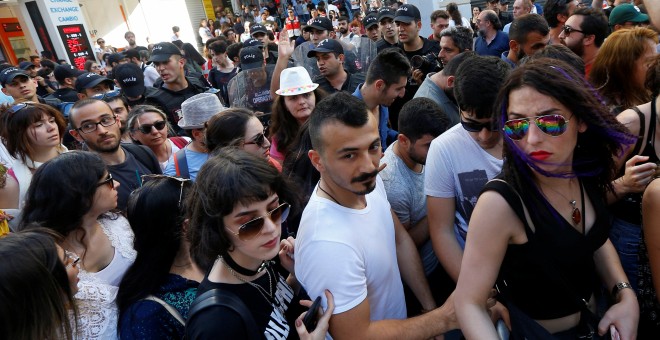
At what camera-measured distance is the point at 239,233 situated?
5.49 feet

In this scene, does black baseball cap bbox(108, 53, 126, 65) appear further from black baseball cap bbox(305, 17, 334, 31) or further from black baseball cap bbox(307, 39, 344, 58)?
black baseball cap bbox(307, 39, 344, 58)

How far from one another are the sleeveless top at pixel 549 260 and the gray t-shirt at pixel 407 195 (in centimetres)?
84

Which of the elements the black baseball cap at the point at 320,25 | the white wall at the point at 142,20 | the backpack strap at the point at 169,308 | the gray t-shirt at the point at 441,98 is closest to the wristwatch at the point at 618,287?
the backpack strap at the point at 169,308

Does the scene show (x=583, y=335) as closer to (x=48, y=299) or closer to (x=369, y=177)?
(x=369, y=177)

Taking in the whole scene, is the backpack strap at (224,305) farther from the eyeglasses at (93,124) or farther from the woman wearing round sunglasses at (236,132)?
the eyeglasses at (93,124)

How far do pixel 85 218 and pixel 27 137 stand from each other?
1782 millimetres

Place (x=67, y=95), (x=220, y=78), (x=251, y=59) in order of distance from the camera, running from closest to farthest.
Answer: (x=251, y=59) < (x=67, y=95) < (x=220, y=78)

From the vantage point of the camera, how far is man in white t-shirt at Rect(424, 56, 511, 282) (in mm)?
1931

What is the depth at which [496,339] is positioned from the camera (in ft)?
4.68

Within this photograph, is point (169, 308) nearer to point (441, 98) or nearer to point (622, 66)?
point (441, 98)

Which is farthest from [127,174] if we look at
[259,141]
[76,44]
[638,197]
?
[76,44]

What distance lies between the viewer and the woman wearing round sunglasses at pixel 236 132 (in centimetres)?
304

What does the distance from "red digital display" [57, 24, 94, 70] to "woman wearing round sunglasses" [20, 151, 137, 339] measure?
46.3 ft

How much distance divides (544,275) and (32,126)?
3.84 metres
